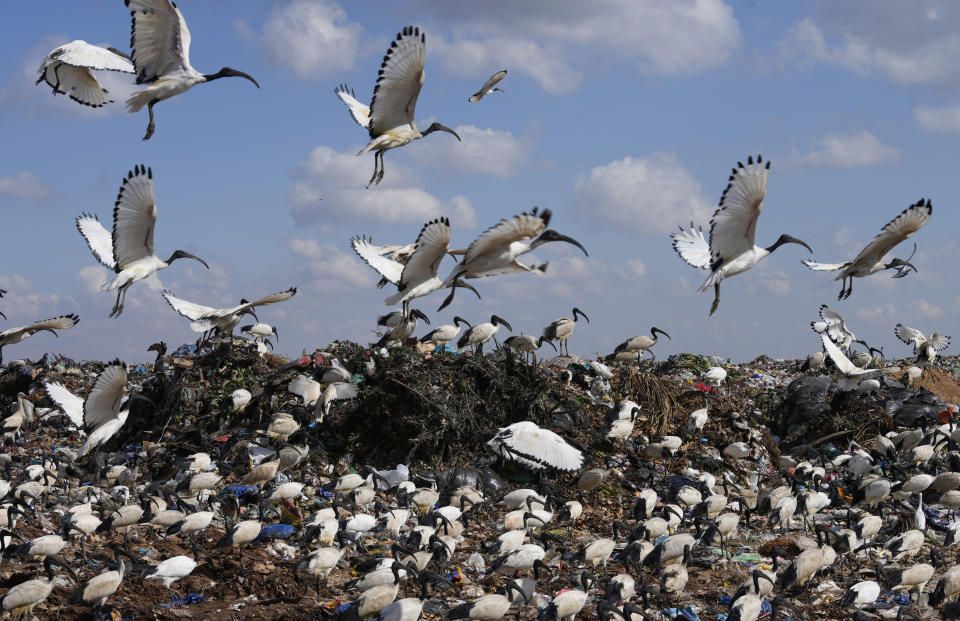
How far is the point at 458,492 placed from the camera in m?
8.18

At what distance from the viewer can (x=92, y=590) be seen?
18.5 feet

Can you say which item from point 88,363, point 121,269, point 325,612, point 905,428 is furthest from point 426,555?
point 88,363

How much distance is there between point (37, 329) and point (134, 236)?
12.1 feet

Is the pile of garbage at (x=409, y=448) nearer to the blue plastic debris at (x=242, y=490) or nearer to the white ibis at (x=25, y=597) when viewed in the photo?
the blue plastic debris at (x=242, y=490)

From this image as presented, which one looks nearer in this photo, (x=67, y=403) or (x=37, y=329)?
(x=67, y=403)

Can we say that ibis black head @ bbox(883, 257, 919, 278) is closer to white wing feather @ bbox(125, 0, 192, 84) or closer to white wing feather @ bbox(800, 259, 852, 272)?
white wing feather @ bbox(800, 259, 852, 272)

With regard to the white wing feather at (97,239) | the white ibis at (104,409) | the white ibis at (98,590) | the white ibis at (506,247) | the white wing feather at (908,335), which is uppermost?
the white wing feather at (908,335)

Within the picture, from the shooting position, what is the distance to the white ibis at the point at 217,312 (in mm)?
11500

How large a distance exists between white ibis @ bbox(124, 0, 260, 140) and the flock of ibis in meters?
0.03

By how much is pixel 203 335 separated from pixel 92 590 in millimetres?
7360

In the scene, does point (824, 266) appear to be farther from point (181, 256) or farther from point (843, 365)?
point (181, 256)

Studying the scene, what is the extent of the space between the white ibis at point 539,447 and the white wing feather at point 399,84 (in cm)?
464

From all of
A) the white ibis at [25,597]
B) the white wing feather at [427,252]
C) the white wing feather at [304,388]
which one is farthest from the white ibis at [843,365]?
the white ibis at [25,597]

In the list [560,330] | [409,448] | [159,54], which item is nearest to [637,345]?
[560,330]
